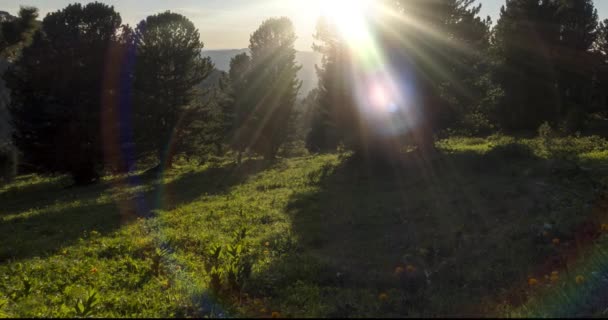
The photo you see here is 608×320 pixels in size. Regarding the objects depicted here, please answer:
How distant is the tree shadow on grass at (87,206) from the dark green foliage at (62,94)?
223cm

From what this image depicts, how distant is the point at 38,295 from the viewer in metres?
8.16

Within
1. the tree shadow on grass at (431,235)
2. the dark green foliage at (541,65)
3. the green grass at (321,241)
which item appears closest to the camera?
the green grass at (321,241)

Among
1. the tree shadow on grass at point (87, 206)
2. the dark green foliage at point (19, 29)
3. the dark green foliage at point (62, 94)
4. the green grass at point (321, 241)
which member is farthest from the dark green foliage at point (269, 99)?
the dark green foliage at point (19, 29)

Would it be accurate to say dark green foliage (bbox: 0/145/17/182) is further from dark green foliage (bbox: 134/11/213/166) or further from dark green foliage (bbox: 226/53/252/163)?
dark green foliage (bbox: 226/53/252/163)

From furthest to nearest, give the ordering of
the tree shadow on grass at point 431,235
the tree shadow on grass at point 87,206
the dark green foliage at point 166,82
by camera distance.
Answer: the dark green foliage at point 166,82
the tree shadow on grass at point 87,206
the tree shadow on grass at point 431,235

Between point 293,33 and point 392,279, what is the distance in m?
33.7

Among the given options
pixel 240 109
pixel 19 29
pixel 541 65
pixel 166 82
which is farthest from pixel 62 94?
pixel 541 65

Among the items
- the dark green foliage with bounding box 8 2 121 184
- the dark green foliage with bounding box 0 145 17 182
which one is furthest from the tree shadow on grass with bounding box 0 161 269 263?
the dark green foliage with bounding box 0 145 17 182

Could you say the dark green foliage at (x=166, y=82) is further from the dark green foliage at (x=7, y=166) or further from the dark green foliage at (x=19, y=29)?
the dark green foliage at (x=19, y=29)

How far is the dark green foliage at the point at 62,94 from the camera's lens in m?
29.3

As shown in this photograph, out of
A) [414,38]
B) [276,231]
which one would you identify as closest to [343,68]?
[414,38]

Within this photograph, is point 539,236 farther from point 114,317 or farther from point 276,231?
point 114,317

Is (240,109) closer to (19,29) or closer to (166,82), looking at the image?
(166,82)

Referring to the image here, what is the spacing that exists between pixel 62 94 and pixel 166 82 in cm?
623
